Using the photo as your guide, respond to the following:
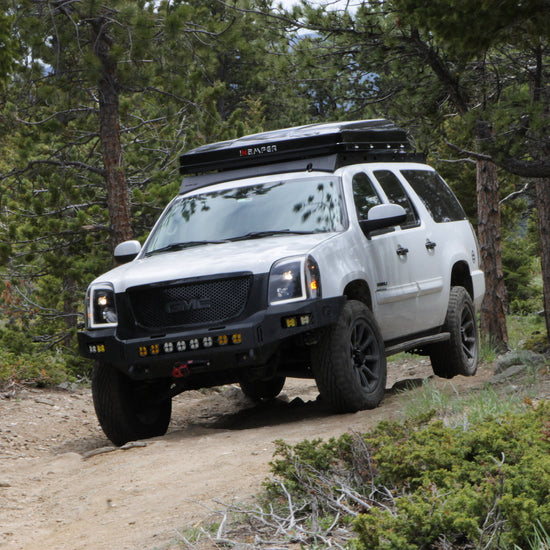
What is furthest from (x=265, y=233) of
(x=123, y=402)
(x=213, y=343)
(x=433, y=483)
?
(x=433, y=483)

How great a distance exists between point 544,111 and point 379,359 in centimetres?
303

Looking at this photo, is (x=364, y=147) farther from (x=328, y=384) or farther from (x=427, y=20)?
(x=328, y=384)

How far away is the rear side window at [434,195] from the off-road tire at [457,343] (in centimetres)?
82

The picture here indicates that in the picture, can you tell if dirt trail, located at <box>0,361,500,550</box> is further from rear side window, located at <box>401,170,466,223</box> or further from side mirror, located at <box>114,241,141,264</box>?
rear side window, located at <box>401,170,466,223</box>

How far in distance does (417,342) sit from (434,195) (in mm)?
1991

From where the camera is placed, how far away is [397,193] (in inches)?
347

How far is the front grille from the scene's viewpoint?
6.71 m

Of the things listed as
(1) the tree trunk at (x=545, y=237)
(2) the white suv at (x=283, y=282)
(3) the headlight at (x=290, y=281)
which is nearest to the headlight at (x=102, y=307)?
(2) the white suv at (x=283, y=282)

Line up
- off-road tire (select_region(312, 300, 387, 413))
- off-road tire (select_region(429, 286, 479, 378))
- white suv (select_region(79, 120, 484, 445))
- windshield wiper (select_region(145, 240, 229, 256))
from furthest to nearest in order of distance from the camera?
1. off-road tire (select_region(429, 286, 479, 378))
2. windshield wiper (select_region(145, 240, 229, 256))
3. off-road tire (select_region(312, 300, 387, 413))
4. white suv (select_region(79, 120, 484, 445))

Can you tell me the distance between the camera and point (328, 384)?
22.5ft

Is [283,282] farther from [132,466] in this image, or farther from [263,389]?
[263,389]

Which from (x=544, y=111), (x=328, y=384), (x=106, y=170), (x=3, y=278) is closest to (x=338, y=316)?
(x=328, y=384)

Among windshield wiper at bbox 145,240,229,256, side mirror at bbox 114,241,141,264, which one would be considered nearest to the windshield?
windshield wiper at bbox 145,240,229,256

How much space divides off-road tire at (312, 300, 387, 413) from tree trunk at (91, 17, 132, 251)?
Answer: 5.44 metres
